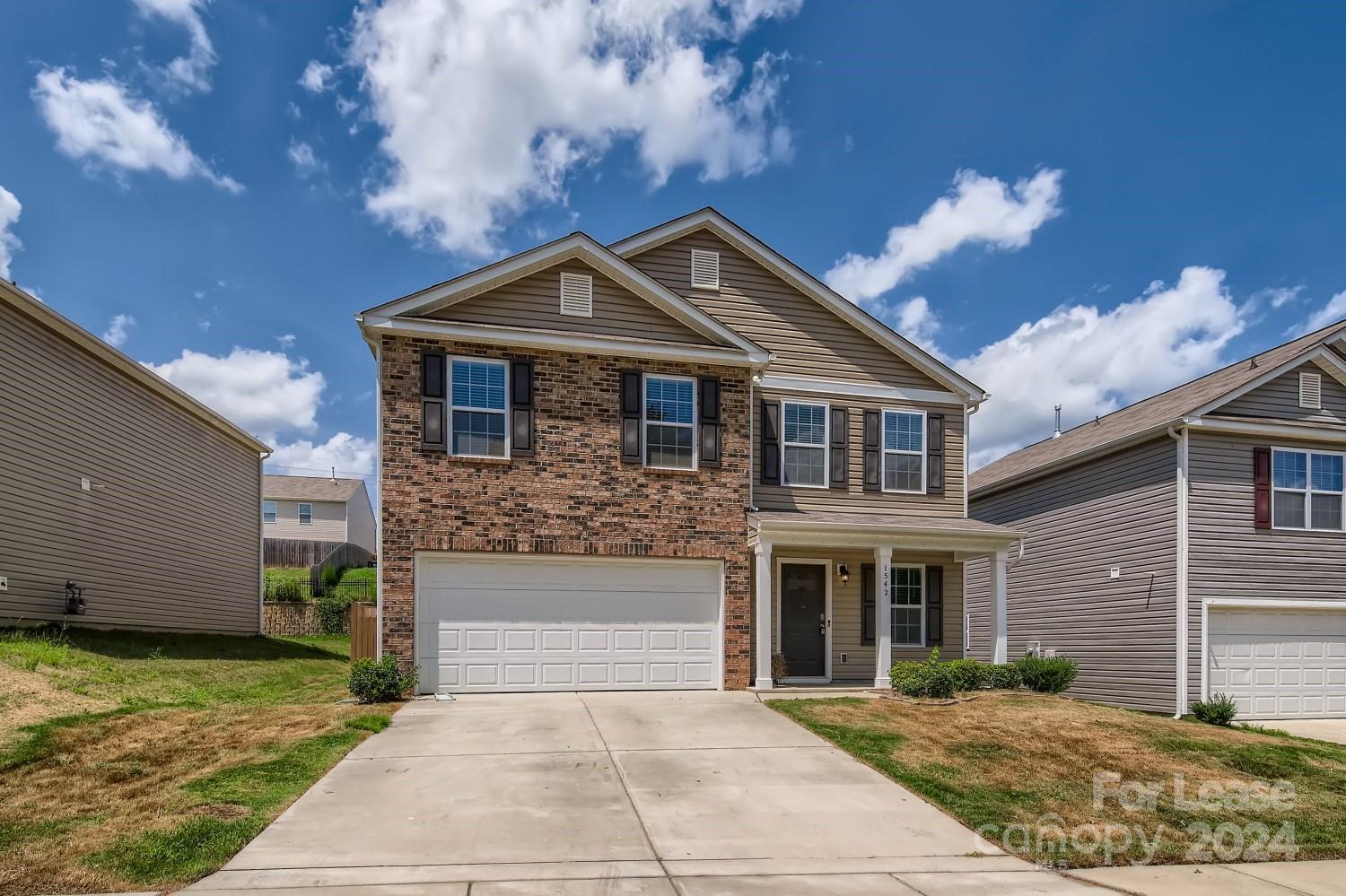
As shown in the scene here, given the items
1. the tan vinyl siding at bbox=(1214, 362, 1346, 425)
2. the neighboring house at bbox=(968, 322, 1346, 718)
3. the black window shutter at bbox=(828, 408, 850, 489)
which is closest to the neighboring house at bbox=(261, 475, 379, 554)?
the black window shutter at bbox=(828, 408, 850, 489)

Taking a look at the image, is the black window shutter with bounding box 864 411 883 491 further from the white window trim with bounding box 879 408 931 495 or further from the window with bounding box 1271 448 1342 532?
the window with bounding box 1271 448 1342 532

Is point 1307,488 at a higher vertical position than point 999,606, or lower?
higher

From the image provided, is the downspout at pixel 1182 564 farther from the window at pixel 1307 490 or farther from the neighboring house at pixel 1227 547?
the window at pixel 1307 490

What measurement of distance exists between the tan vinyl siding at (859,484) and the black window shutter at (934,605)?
45.7 inches

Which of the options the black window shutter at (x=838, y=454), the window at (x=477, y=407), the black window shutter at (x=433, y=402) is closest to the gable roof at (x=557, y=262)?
the black window shutter at (x=433, y=402)

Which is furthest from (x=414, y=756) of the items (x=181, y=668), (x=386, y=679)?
(x=181, y=668)

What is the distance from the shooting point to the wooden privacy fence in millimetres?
14688

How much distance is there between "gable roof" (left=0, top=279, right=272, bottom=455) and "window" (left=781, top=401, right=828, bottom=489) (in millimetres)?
12950

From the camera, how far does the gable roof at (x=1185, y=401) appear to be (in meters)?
16.4

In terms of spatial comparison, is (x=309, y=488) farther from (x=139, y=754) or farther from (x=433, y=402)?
(x=139, y=754)

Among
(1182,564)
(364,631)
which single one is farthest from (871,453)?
(364,631)

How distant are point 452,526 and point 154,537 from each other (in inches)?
375

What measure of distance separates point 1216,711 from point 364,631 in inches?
573

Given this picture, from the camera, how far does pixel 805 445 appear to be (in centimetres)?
1622
